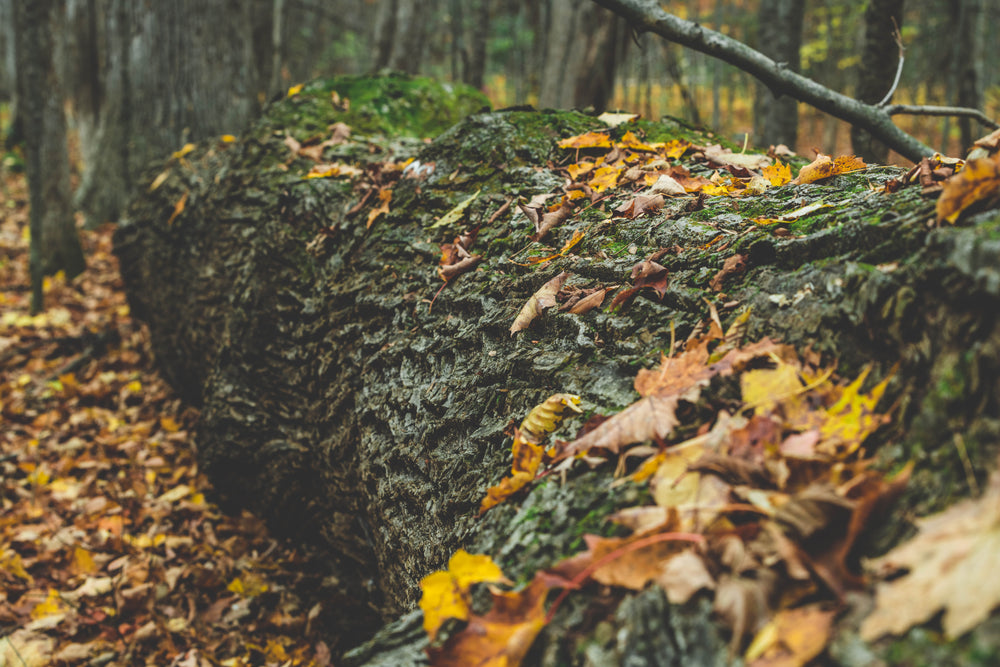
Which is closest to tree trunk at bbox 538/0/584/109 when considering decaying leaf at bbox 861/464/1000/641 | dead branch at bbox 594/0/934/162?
dead branch at bbox 594/0/934/162

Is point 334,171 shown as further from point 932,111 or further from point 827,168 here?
point 932,111

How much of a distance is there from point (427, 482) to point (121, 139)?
20.0ft

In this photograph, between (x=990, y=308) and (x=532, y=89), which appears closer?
(x=990, y=308)

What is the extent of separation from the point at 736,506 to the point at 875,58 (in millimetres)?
3994

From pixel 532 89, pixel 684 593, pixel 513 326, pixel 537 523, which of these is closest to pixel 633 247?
pixel 513 326

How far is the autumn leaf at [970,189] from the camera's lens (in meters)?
0.96

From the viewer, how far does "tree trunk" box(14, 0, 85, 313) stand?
4789 millimetres

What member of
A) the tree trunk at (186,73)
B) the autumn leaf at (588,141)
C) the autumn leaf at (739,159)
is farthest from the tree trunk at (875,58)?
the tree trunk at (186,73)

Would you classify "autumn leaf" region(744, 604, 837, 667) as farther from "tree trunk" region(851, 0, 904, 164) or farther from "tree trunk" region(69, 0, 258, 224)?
"tree trunk" region(69, 0, 258, 224)

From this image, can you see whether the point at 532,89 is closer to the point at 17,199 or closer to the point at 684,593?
the point at 17,199

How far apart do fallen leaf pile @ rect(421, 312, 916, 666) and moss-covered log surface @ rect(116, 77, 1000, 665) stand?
0.03 metres

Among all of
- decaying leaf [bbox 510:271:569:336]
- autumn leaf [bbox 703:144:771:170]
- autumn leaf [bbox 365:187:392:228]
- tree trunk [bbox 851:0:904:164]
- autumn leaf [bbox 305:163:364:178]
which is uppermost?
tree trunk [bbox 851:0:904:164]

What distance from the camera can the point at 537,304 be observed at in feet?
5.42

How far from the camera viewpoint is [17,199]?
27.9 feet
